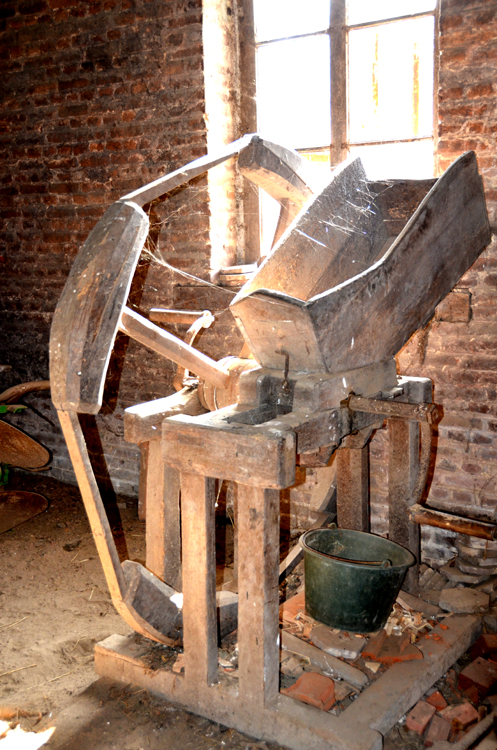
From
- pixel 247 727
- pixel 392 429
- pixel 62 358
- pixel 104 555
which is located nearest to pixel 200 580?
pixel 104 555

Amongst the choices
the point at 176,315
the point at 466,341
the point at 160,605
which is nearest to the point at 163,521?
the point at 160,605

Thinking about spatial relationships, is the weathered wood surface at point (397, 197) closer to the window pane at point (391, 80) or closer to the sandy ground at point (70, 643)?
the window pane at point (391, 80)

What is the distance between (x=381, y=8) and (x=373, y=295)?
230cm

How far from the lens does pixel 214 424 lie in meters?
2.45

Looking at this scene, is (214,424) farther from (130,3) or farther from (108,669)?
(130,3)

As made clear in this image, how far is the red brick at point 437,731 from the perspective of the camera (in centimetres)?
247

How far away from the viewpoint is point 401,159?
13.0 ft

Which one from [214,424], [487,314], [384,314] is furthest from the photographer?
[487,314]

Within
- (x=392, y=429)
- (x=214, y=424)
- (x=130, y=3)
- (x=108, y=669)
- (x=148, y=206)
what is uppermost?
(x=130, y=3)

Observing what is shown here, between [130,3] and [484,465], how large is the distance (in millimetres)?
3822

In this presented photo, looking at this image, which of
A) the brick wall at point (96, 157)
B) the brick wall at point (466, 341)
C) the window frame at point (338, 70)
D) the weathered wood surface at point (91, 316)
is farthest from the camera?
the brick wall at point (96, 157)

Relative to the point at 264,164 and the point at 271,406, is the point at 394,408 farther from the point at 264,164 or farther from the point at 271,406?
the point at 264,164

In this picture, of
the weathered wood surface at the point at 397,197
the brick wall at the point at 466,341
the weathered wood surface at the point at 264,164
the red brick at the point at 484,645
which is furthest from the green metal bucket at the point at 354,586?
the weathered wood surface at the point at 264,164

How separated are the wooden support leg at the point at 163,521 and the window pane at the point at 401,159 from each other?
212 cm
